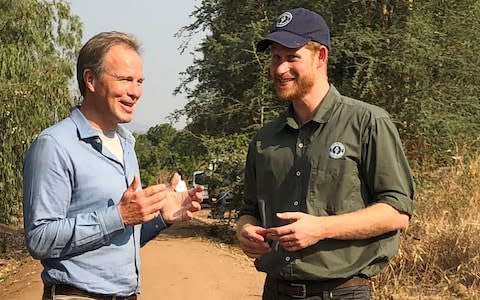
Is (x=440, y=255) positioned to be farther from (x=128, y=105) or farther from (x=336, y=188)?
(x=128, y=105)

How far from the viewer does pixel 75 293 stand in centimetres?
326

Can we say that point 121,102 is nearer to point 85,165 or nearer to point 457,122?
point 85,165

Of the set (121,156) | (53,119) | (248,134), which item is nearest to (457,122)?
(248,134)

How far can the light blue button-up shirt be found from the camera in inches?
125

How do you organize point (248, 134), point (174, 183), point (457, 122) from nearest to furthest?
point (174, 183), point (457, 122), point (248, 134)

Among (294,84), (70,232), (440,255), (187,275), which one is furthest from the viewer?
(187,275)

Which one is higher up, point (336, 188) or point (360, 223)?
point (336, 188)

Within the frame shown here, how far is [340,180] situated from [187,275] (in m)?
9.85

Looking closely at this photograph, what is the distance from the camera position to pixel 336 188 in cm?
339

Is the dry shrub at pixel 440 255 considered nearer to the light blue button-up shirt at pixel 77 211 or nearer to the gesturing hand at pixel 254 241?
the gesturing hand at pixel 254 241

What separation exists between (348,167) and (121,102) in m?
1.09

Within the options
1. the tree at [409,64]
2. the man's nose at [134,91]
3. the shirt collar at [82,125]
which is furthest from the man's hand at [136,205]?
the tree at [409,64]

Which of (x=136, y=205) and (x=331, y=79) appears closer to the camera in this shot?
(x=136, y=205)

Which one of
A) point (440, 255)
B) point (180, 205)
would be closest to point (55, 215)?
point (180, 205)
